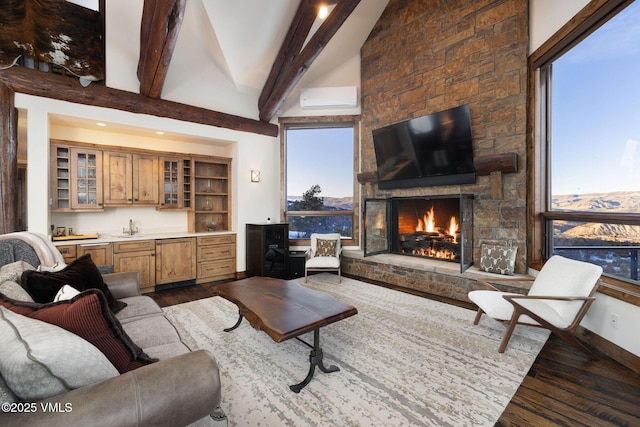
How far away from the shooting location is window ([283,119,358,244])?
18.0ft

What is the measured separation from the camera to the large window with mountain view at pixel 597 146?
2.38 metres

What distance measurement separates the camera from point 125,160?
423 cm

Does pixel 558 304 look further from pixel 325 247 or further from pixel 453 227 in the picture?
pixel 325 247

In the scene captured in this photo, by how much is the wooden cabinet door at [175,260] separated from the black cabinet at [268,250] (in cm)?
94

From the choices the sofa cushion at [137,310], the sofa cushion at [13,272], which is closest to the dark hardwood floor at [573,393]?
the sofa cushion at [137,310]

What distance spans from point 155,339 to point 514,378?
2.48 m

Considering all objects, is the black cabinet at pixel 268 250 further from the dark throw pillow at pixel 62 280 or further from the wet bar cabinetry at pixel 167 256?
the dark throw pillow at pixel 62 280

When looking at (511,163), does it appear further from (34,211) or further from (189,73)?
(34,211)

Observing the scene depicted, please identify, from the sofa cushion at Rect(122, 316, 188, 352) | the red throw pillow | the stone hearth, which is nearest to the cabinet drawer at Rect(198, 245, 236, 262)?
the stone hearth

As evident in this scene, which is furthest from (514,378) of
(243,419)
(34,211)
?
(34,211)

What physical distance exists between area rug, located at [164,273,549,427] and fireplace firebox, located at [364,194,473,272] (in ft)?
4.17

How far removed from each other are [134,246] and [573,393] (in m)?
4.90

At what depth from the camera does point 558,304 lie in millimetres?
2436

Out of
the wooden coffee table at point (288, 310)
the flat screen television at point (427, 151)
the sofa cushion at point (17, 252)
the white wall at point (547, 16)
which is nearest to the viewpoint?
the wooden coffee table at point (288, 310)
